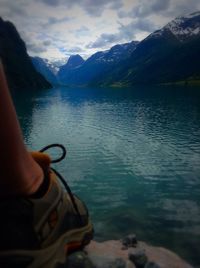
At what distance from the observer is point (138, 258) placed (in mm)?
8195

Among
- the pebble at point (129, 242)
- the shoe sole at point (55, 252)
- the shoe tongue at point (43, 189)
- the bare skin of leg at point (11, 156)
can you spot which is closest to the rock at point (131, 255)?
the pebble at point (129, 242)

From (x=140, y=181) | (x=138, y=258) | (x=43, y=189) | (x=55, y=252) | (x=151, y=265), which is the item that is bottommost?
(x=140, y=181)

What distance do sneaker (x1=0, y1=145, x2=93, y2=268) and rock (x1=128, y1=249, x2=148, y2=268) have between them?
493 centimetres

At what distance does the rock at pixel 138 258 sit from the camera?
8055 mm

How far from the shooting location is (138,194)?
1641 cm

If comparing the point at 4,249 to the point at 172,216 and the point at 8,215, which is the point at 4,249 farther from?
the point at 172,216

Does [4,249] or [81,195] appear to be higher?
[4,249]

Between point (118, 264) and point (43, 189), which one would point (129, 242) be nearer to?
point (118, 264)

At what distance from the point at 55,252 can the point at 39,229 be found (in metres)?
0.37

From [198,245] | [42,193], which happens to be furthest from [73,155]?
[42,193]

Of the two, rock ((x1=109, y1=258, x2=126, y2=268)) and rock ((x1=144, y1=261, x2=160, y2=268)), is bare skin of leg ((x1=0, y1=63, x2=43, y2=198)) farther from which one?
rock ((x1=144, y1=261, x2=160, y2=268))

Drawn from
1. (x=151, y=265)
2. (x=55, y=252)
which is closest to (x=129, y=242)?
(x=151, y=265)

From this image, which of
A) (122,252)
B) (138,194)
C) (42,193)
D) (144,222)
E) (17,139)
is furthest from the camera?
(138,194)

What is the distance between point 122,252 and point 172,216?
5.05 m
